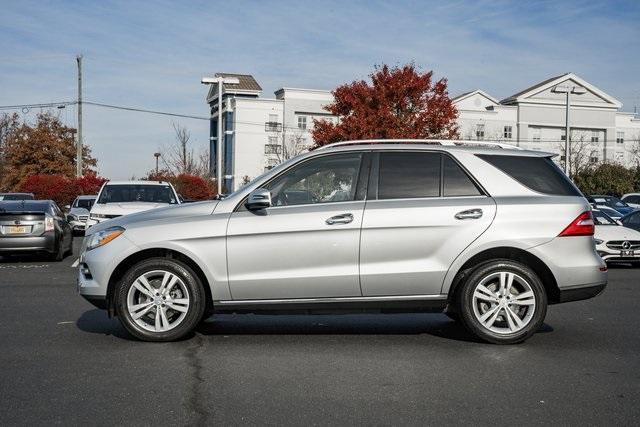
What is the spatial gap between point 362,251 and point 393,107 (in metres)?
30.6

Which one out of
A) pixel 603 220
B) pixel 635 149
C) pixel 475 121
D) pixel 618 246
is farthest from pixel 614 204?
pixel 635 149

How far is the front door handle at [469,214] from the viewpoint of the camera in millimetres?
7270

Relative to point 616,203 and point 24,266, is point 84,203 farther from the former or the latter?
point 616,203

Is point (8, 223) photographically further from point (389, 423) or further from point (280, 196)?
point (389, 423)

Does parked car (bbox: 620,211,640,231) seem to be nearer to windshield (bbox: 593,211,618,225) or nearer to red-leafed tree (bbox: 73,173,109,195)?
windshield (bbox: 593,211,618,225)

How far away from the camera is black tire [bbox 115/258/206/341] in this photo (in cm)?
729

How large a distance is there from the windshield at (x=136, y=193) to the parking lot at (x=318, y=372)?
962cm

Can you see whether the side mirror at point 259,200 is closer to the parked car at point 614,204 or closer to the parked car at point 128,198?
the parked car at point 128,198

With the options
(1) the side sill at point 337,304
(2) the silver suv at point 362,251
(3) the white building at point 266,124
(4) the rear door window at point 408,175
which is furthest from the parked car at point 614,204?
(3) the white building at point 266,124

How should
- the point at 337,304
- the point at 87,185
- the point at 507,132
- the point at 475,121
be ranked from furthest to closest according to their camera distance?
1. the point at 507,132
2. the point at 475,121
3. the point at 87,185
4. the point at 337,304

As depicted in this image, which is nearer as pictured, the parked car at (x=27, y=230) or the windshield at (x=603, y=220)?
the parked car at (x=27, y=230)

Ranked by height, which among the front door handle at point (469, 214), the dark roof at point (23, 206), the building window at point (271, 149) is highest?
the building window at point (271, 149)

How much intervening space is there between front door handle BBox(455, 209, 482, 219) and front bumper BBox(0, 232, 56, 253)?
1182cm

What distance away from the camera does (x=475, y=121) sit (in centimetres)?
6444
